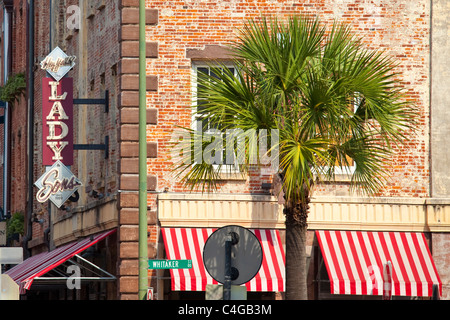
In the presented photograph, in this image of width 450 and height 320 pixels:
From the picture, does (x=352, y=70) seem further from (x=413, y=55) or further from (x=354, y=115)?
(x=413, y=55)

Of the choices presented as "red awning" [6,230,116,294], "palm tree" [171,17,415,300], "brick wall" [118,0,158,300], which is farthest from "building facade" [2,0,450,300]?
"palm tree" [171,17,415,300]

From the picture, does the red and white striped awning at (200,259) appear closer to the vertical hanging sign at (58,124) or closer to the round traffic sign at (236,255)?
the vertical hanging sign at (58,124)

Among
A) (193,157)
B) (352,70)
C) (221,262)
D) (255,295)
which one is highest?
(352,70)

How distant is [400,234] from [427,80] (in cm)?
328

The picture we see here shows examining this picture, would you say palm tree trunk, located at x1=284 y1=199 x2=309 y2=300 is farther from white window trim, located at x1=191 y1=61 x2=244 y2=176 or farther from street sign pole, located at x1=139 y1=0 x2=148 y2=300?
white window trim, located at x1=191 y1=61 x2=244 y2=176

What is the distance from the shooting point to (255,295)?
25469 mm

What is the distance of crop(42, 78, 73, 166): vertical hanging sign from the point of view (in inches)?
1099

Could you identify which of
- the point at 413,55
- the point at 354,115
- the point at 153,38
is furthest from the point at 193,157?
the point at 413,55

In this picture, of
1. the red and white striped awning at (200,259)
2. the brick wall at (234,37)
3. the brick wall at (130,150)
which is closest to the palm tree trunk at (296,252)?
the red and white striped awning at (200,259)

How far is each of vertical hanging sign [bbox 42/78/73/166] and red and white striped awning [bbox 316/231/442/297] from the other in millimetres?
6592

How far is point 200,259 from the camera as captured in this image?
24.3 meters

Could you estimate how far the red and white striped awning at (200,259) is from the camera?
24109 millimetres

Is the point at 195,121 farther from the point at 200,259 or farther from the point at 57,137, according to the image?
the point at 57,137

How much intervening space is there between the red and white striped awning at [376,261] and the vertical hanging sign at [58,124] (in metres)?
6.59
